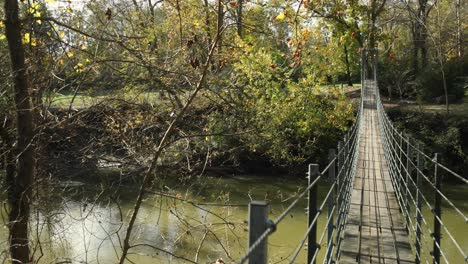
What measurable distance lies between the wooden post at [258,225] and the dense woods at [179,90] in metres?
2.86

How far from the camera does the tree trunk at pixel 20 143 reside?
13.5ft

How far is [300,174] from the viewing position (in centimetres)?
1436

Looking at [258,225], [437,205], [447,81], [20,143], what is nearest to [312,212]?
[258,225]

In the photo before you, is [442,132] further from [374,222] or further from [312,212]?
[312,212]

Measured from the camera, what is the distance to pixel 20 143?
4.23 meters

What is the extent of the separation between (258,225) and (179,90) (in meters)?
3.34

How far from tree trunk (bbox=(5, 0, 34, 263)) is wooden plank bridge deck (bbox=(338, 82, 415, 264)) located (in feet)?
8.35

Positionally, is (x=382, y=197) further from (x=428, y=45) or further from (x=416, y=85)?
(x=428, y=45)

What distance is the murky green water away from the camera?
627 cm

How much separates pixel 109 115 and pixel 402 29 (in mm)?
29366

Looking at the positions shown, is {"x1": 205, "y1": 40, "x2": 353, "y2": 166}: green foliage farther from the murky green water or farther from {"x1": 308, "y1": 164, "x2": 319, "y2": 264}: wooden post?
{"x1": 308, "y1": 164, "x2": 319, "y2": 264}: wooden post

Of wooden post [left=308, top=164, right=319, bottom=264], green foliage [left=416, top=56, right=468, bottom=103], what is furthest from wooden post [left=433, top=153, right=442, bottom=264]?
green foliage [left=416, top=56, right=468, bottom=103]

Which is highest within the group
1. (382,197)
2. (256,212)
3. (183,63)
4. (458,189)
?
(183,63)

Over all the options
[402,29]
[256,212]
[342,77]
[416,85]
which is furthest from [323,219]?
[402,29]
